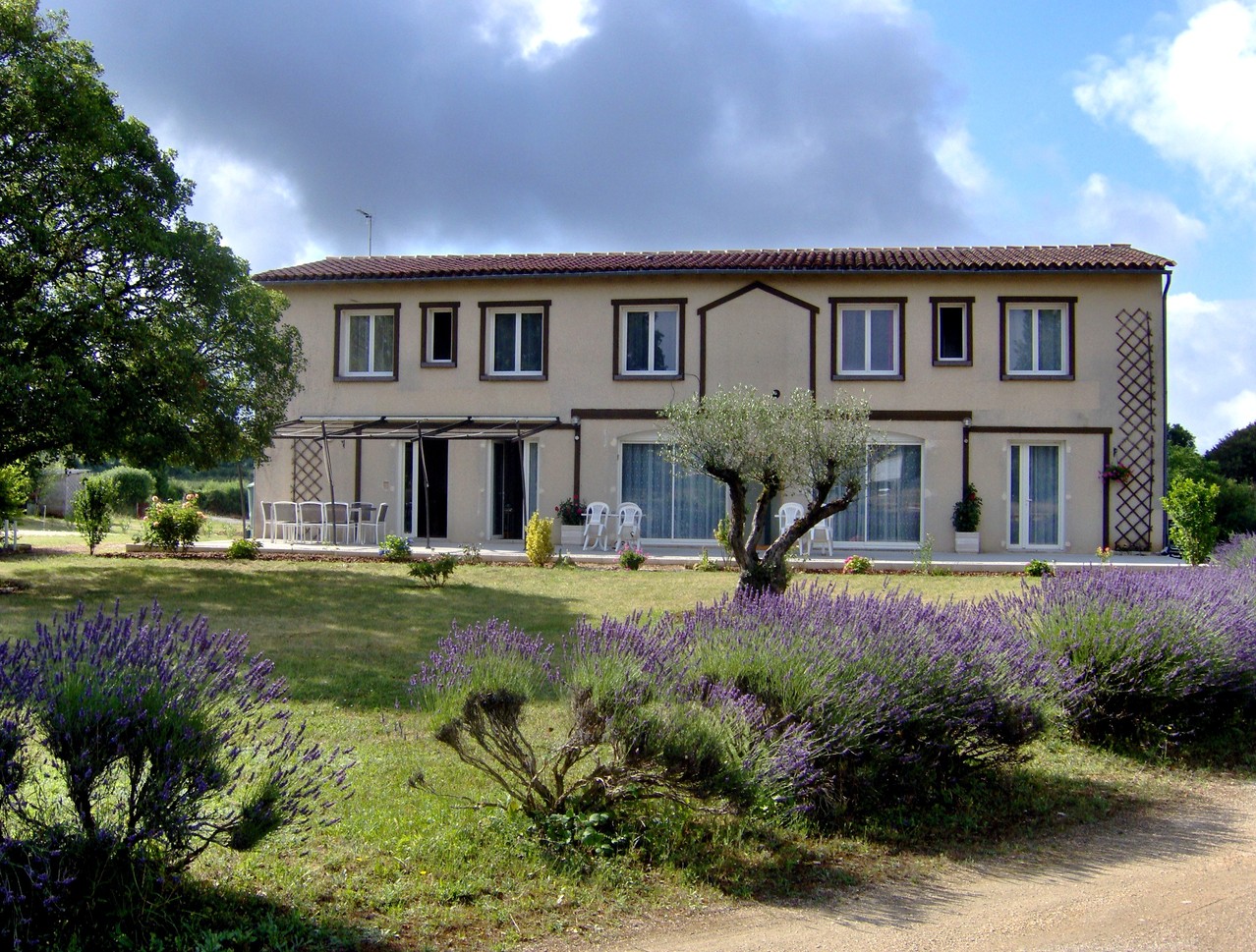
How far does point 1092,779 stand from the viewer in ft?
20.5

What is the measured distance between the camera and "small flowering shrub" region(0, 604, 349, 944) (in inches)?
132

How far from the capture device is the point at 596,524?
20391mm

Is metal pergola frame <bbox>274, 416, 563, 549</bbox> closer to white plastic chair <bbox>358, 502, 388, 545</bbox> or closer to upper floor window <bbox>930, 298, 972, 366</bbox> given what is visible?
white plastic chair <bbox>358, 502, 388, 545</bbox>

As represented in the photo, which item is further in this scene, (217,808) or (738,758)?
(738,758)

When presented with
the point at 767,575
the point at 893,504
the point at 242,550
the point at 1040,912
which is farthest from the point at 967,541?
the point at 1040,912

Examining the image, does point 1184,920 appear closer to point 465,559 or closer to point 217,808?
point 217,808

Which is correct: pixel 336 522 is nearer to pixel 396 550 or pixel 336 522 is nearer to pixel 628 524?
pixel 396 550

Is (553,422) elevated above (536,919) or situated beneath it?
elevated above

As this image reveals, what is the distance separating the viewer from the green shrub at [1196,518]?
16297mm

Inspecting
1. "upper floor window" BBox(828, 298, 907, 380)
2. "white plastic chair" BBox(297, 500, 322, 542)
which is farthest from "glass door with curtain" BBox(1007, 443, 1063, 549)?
"white plastic chair" BBox(297, 500, 322, 542)

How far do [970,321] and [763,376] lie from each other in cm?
427

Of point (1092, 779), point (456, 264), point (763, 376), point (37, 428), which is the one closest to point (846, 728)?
point (1092, 779)

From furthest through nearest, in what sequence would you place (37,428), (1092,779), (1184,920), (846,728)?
1. (37,428)
2. (1092,779)
3. (846,728)
4. (1184,920)

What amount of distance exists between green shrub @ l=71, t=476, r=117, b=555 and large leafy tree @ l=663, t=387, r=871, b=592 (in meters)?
12.6
